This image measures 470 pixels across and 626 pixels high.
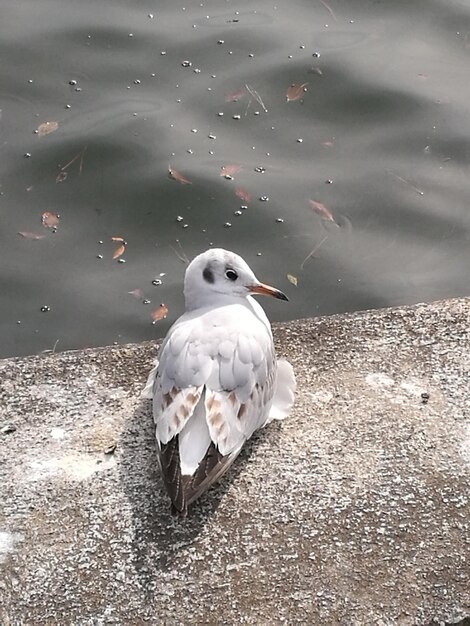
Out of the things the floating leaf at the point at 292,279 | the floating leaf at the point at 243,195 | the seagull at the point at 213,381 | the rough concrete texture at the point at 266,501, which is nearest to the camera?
the rough concrete texture at the point at 266,501

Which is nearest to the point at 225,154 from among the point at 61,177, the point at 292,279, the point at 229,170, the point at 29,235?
the point at 229,170

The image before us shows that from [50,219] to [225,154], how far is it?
1.08m

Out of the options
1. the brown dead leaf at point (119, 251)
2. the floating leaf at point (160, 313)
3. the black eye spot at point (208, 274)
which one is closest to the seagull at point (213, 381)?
the black eye spot at point (208, 274)

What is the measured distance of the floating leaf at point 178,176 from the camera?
5.55 meters

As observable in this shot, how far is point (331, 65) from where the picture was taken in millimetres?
6359

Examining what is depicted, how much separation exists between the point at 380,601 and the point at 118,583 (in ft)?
2.52

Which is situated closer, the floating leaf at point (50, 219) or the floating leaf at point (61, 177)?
the floating leaf at point (50, 219)

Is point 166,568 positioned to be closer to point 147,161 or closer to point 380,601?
point 380,601

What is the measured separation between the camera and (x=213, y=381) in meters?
3.23

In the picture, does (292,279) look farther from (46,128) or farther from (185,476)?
(185,476)

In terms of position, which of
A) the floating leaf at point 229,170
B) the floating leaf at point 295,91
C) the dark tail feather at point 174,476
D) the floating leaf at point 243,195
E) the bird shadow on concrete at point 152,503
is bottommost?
the floating leaf at point 243,195

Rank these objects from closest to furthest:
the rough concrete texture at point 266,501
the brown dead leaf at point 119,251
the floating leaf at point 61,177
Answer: the rough concrete texture at point 266,501, the brown dead leaf at point 119,251, the floating leaf at point 61,177

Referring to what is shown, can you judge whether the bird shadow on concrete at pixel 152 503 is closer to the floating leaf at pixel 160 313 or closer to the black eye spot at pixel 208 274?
the black eye spot at pixel 208 274

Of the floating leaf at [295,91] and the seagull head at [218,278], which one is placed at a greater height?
the seagull head at [218,278]
